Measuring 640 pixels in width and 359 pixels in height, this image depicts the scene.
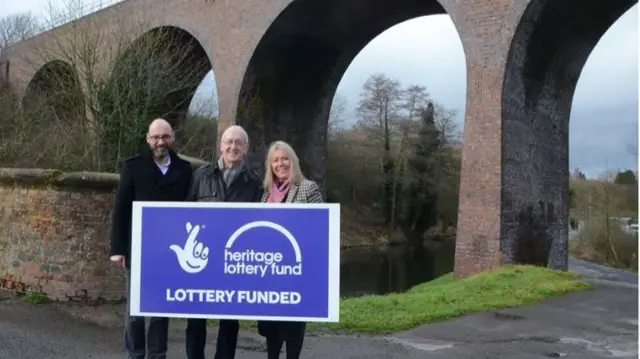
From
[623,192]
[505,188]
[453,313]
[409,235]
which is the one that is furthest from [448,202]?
[453,313]

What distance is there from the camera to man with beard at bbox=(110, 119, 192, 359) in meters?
3.87

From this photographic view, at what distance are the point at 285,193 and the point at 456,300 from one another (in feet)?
15.4

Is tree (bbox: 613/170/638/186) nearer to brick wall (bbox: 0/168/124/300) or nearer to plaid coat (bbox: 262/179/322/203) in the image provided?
brick wall (bbox: 0/168/124/300)

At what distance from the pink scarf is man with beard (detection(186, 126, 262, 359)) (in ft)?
0.45

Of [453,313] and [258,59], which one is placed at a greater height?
[258,59]

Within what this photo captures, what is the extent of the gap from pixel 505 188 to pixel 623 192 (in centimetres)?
1884

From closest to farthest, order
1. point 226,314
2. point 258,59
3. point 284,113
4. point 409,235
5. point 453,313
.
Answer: point 226,314 < point 453,313 < point 258,59 < point 284,113 < point 409,235

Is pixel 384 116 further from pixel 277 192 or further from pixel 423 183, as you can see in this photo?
pixel 277 192

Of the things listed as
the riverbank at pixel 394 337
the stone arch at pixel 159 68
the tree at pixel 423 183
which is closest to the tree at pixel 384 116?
the tree at pixel 423 183

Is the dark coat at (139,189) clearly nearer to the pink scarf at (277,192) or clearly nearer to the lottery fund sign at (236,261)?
the lottery fund sign at (236,261)

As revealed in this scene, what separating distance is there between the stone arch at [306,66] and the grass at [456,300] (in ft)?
26.0

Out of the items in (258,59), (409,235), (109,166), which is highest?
(258,59)

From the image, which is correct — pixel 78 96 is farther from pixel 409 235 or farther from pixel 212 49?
pixel 409 235

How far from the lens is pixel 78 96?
51.4 feet
